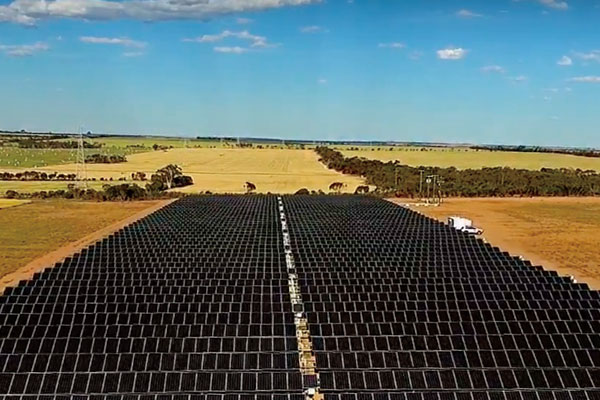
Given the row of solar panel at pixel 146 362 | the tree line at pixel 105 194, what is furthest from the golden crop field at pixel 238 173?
the row of solar panel at pixel 146 362

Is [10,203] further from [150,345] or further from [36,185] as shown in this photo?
[150,345]

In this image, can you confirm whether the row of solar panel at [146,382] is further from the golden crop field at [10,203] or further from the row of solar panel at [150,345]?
the golden crop field at [10,203]

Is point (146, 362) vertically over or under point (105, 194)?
over

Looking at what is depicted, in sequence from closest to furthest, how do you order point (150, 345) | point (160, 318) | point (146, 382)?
point (146, 382) < point (150, 345) < point (160, 318)

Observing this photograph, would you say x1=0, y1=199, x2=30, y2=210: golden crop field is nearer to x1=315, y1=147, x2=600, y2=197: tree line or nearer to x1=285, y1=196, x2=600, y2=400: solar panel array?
x1=315, y1=147, x2=600, y2=197: tree line

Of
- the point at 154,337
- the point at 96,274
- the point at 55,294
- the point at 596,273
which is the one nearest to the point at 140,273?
the point at 96,274

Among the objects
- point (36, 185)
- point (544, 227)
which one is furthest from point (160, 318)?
point (36, 185)
